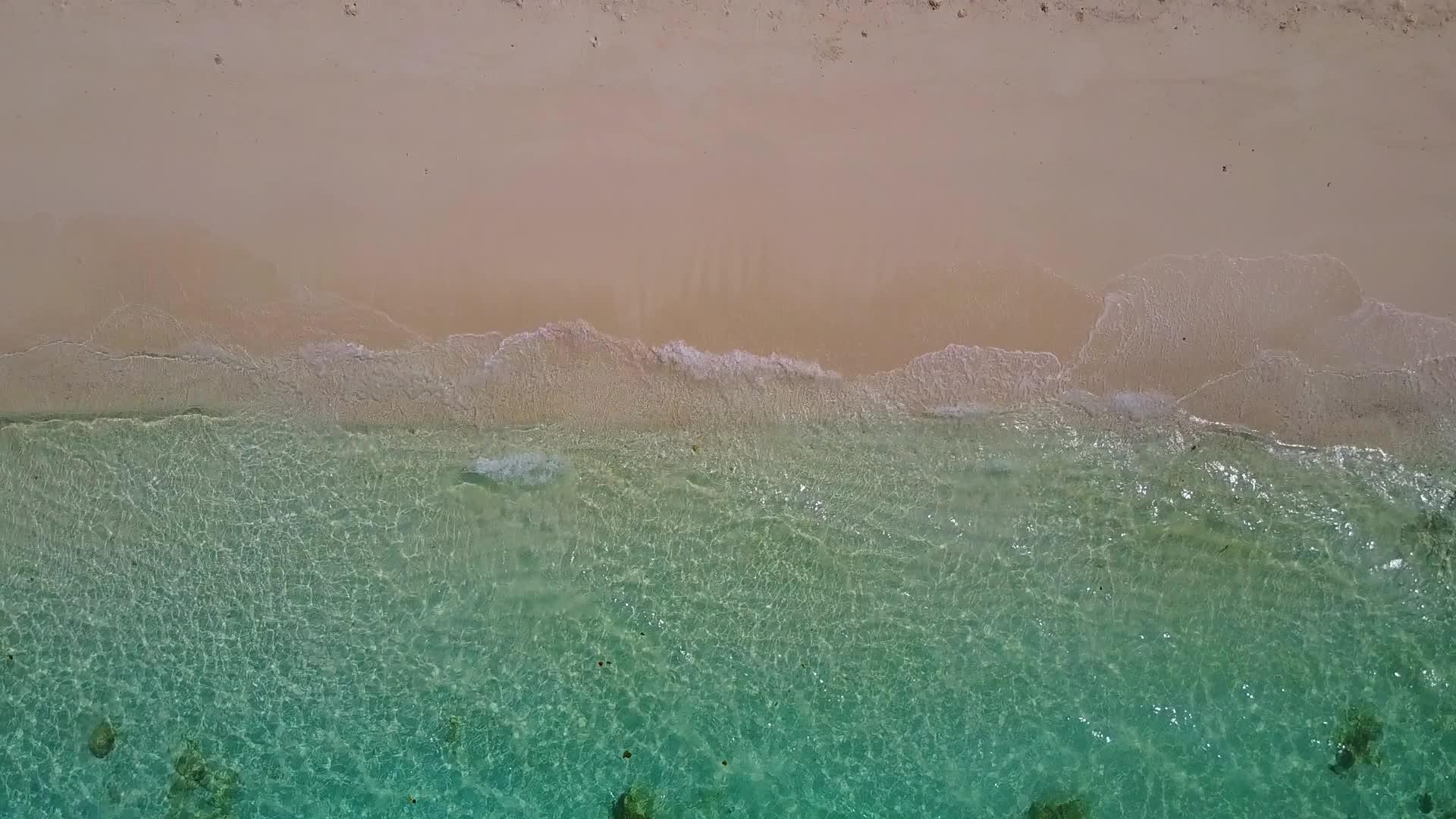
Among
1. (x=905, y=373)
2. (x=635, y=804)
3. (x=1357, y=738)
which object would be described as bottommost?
Answer: (x=635, y=804)

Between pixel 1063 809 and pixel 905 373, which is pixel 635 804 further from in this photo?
pixel 905 373

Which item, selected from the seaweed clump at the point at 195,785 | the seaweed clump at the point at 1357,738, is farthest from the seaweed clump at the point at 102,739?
the seaweed clump at the point at 1357,738

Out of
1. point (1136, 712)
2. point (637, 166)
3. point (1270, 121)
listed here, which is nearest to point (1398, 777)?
point (1136, 712)

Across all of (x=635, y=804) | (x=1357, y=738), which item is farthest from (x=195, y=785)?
(x=1357, y=738)

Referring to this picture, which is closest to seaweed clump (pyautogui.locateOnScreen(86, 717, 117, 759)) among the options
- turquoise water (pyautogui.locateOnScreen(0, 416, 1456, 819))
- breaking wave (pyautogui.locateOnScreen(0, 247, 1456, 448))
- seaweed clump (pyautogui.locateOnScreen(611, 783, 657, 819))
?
turquoise water (pyautogui.locateOnScreen(0, 416, 1456, 819))

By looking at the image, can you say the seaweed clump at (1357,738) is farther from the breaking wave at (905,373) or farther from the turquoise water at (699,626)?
the breaking wave at (905,373)

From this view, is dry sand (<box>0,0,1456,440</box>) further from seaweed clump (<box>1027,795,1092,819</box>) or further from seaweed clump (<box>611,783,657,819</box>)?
seaweed clump (<box>611,783,657,819</box>)

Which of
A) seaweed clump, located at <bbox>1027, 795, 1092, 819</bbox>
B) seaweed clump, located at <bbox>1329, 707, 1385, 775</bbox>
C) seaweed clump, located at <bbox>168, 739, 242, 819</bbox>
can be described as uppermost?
seaweed clump, located at <bbox>1329, 707, 1385, 775</bbox>
